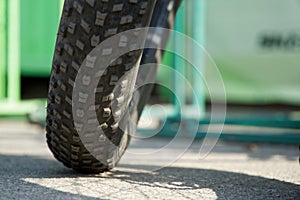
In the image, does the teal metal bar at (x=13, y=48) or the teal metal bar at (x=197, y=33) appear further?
the teal metal bar at (x=13, y=48)

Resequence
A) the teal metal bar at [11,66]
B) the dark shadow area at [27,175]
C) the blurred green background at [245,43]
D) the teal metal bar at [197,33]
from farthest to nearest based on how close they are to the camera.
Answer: the blurred green background at [245,43] → the teal metal bar at [11,66] → the teal metal bar at [197,33] → the dark shadow area at [27,175]

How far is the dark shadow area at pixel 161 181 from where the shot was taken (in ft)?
5.12

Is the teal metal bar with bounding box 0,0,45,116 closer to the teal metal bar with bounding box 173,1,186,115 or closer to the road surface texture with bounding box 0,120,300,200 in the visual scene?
the teal metal bar with bounding box 173,1,186,115

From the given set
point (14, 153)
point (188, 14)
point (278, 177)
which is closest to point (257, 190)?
point (278, 177)

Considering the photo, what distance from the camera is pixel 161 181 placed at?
177cm

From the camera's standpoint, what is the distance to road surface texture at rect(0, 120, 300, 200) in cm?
157

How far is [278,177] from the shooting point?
196cm

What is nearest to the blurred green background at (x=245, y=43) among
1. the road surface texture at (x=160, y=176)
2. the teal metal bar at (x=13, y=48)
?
the teal metal bar at (x=13, y=48)

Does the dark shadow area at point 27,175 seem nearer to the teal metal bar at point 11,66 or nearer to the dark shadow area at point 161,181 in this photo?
the dark shadow area at point 161,181

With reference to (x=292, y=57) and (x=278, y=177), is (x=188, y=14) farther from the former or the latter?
(x=278, y=177)

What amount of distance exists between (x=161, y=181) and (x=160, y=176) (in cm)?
11

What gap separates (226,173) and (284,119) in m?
1.51

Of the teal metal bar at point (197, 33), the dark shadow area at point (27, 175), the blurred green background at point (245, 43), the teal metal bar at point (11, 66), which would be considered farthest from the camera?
the blurred green background at point (245, 43)

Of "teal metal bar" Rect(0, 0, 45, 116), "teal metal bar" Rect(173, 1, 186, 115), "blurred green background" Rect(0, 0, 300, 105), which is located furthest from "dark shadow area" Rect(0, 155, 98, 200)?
"blurred green background" Rect(0, 0, 300, 105)
